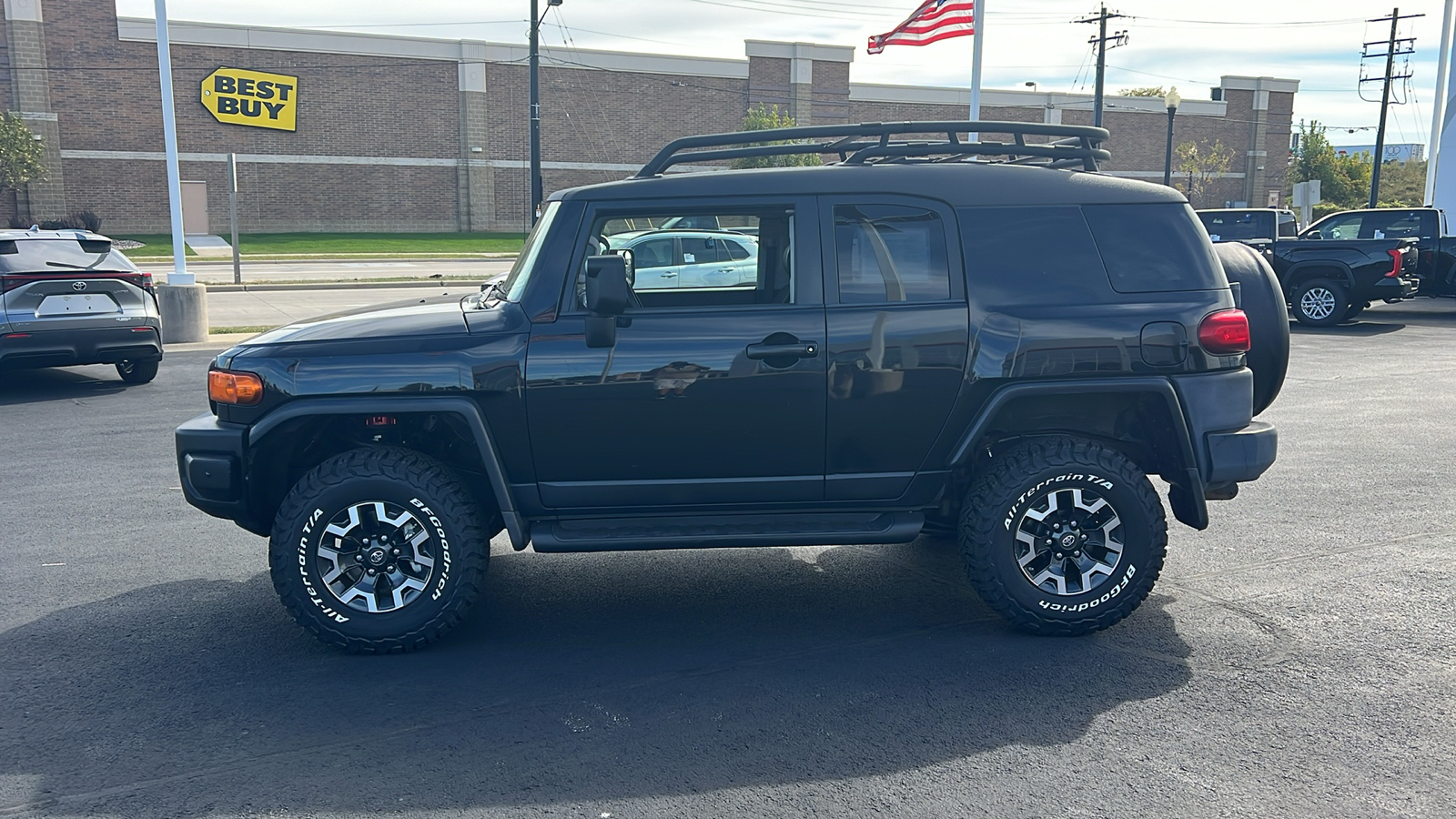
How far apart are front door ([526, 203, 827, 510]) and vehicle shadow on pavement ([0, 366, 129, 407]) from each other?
8.68m

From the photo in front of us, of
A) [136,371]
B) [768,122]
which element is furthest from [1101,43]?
[136,371]

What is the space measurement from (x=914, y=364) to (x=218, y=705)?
3010mm

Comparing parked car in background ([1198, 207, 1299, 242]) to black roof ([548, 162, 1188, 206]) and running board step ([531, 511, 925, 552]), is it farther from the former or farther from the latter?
running board step ([531, 511, 925, 552])

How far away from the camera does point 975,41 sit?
22.3m

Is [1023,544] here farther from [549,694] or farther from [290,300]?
[290,300]

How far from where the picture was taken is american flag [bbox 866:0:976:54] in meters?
23.8

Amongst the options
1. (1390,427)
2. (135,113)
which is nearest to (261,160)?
(135,113)

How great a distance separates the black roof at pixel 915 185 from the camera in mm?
4801

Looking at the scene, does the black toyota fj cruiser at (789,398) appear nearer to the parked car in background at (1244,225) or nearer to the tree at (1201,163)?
the parked car in background at (1244,225)

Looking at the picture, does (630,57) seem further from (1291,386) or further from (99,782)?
(99,782)

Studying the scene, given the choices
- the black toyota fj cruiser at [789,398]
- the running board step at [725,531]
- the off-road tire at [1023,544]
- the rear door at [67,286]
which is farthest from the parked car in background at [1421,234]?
the rear door at [67,286]

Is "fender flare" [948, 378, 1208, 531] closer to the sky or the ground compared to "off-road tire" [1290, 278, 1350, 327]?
closer to the sky

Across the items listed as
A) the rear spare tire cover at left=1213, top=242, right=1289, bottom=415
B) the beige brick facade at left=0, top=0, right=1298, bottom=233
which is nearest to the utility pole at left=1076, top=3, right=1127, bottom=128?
the beige brick facade at left=0, top=0, right=1298, bottom=233

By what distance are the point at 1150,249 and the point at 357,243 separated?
4479 centimetres
